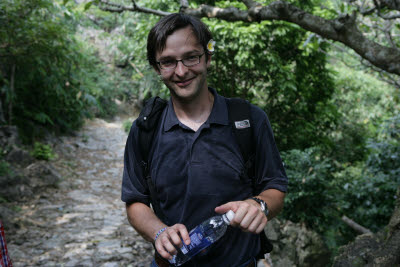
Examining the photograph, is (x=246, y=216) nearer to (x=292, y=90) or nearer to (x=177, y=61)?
(x=177, y=61)

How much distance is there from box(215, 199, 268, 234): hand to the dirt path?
3596mm

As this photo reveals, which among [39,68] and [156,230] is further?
[39,68]

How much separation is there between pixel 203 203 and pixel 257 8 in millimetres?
2883

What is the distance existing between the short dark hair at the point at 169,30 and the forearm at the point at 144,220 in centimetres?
Answer: 82

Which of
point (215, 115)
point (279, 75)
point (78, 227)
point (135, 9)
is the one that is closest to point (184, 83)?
point (215, 115)

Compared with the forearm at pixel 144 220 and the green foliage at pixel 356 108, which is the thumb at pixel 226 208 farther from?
the green foliage at pixel 356 108

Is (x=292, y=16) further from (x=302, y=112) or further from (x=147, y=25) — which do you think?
(x=302, y=112)

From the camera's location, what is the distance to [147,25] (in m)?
8.02

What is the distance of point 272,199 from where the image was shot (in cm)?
172

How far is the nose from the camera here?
173 centimetres

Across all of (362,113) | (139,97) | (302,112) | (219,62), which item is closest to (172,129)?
(219,62)

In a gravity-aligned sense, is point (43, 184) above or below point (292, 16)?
below

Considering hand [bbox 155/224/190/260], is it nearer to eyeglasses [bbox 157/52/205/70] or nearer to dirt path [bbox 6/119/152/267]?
eyeglasses [bbox 157/52/205/70]

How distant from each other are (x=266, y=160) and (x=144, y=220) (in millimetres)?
703
